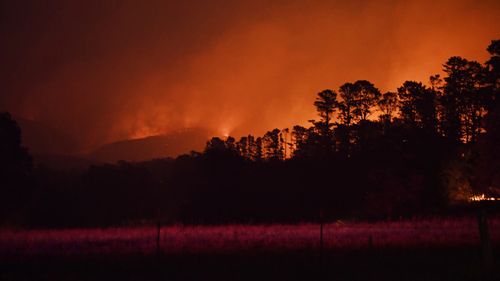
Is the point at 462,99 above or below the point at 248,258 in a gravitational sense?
above

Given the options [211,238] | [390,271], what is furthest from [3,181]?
[390,271]

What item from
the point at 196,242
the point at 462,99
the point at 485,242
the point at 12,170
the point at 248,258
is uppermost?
the point at 462,99

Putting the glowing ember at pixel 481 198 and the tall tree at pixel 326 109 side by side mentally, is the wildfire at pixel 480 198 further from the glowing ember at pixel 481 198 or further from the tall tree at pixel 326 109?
the tall tree at pixel 326 109

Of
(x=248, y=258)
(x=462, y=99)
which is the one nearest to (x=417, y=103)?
(x=462, y=99)

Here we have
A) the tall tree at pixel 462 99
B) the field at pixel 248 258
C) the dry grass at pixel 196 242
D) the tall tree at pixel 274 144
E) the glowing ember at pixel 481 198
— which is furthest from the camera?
the tall tree at pixel 274 144

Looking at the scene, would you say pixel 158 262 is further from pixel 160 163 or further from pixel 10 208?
pixel 160 163

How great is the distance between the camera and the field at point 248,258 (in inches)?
569

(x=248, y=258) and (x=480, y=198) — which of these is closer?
(x=248, y=258)

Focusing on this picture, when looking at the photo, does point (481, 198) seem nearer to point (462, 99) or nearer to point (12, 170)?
point (462, 99)

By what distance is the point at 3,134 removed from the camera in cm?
4312

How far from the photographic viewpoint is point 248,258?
17828mm

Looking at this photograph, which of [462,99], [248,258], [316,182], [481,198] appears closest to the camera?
[248,258]

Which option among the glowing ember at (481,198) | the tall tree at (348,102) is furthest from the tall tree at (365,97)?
the glowing ember at (481,198)

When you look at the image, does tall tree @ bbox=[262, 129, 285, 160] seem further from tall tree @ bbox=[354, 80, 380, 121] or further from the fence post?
the fence post
